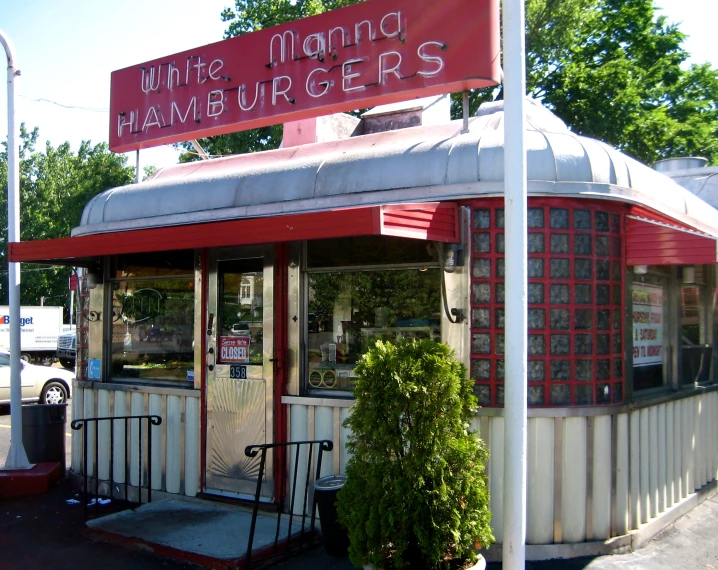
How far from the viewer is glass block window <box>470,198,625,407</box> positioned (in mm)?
5355

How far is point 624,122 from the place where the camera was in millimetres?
22078

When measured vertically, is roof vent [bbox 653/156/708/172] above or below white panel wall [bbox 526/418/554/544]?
above

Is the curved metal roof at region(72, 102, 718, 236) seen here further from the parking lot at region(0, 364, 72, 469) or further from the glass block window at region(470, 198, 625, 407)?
the parking lot at region(0, 364, 72, 469)

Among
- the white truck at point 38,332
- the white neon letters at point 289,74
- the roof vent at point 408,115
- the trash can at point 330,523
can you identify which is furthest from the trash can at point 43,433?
the white truck at point 38,332

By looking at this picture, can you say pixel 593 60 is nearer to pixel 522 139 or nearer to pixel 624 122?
pixel 624 122

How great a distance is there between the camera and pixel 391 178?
19.1 ft

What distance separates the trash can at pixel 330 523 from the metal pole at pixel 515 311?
1.77 metres

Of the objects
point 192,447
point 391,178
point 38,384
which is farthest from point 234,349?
point 38,384

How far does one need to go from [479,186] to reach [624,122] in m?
18.7

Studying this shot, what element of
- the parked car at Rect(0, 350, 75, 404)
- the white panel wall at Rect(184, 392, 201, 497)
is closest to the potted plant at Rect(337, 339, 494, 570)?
the white panel wall at Rect(184, 392, 201, 497)

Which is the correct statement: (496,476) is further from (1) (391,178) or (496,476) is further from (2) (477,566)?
(1) (391,178)

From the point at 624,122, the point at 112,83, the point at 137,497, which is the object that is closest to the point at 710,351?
the point at 137,497

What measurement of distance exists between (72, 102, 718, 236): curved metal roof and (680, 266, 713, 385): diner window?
58 centimetres

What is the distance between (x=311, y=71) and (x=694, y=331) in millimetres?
4726
